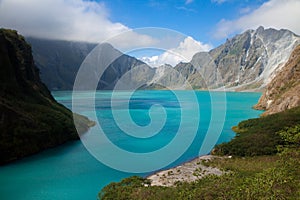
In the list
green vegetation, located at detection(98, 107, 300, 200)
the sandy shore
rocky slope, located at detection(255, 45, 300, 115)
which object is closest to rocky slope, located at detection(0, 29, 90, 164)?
green vegetation, located at detection(98, 107, 300, 200)

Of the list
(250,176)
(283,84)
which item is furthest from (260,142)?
(283,84)

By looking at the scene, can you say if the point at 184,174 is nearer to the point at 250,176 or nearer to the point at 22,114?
the point at 250,176

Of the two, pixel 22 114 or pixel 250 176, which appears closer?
pixel 250 176

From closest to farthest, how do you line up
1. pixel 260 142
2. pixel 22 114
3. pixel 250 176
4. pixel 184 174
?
pixel 250 176
pixel 184 174
pixel 260 142
pixel 22 114

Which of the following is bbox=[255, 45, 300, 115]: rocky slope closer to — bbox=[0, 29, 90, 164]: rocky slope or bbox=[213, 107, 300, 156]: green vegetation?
bbox=[213, 107, 300, 156]: green vegetation

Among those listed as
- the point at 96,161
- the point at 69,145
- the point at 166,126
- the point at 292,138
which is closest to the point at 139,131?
the point at 166,126

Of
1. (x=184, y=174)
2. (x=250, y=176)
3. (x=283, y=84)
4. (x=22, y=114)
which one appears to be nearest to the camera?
(x=250, y=176)

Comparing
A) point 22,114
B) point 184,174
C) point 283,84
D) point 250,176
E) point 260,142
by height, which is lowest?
point 184,174

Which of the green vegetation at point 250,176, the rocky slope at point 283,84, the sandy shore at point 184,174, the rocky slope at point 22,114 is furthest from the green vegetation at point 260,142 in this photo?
the rocky slope at point 283,84
